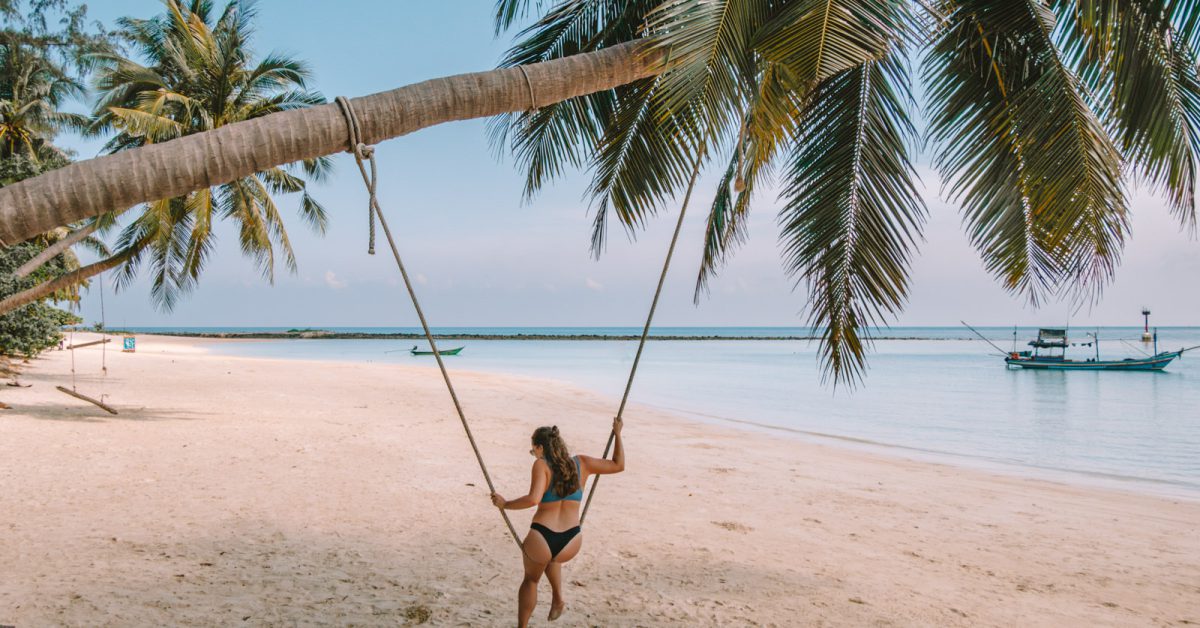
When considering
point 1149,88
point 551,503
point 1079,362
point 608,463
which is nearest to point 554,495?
point 551,503

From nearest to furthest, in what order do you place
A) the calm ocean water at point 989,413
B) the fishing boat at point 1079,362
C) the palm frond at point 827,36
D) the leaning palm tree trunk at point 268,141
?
the leaning palm tree trunk at point 268,141 → the palm frond at point 827,36 → the calm ocean water at point 989,413 → the fishing boat at point 1079,362

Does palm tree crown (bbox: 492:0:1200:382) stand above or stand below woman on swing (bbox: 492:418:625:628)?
above

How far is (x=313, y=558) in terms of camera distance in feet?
13.9

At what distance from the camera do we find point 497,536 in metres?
4.93

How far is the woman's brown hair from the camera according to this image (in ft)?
9.31

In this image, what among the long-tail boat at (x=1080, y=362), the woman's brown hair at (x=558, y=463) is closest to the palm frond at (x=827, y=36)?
the woman's brown hair at (x=558, y=463)

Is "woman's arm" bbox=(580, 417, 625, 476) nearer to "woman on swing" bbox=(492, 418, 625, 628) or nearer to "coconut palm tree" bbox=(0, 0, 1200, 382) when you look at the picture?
"woman on swing" bbox=(492, 418, 625, 628)

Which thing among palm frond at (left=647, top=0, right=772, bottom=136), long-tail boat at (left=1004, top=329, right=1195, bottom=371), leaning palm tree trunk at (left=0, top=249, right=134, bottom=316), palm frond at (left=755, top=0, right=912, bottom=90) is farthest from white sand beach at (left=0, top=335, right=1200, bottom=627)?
long-tail boat at (left=1004, top=329, right=1195, bottom=371)

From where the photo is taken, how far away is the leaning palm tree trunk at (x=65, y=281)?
244 inches

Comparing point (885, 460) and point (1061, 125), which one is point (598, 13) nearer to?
point (1061, 125)

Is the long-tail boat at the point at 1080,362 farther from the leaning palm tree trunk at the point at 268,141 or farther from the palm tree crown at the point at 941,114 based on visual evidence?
the leaning palm tree trunk at the point at 268,141

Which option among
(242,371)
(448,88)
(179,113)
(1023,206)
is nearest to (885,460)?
(1023,206)

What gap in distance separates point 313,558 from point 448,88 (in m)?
2.97

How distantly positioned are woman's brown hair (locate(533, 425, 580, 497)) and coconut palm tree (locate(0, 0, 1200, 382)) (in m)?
1.27
